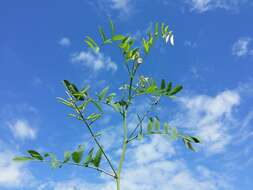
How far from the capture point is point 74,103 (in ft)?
6.95

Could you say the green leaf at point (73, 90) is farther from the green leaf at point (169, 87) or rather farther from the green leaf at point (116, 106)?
the green leaf at point (169, 87)

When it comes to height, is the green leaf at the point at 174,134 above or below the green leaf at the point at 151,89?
below

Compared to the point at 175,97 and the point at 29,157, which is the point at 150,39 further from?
the point at 29,157

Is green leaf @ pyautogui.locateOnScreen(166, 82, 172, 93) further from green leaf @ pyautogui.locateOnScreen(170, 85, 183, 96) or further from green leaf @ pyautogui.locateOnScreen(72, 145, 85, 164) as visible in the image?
green leaf @ pyautogui.locateOnScreen(72, 145, 85, 164)

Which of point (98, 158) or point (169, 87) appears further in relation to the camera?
point (169, 87)

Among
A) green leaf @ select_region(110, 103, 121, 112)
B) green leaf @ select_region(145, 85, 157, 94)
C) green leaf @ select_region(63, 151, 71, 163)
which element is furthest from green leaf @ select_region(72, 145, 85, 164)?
green leaf @ select_region(145, 85, 157, 94)

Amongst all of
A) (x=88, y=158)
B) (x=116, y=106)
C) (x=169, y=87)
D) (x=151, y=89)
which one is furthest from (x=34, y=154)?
(x=169, y=87)

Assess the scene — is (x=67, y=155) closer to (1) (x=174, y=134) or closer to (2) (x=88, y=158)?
(2) (x=88, y=158)

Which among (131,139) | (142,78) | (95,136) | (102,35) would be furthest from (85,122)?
(102,35)

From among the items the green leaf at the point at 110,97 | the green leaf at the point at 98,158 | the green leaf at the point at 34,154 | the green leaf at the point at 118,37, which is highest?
the green leaf at the point at 118,37

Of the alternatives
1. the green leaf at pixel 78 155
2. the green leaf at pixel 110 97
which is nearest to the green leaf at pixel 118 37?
the green leaf at pixel 110 97

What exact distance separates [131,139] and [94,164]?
240 millimetres

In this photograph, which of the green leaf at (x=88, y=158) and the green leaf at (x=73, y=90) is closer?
the green leaf at (x=88, y=158)

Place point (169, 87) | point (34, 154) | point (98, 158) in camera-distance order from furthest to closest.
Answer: point (169, 87)
point (34, 154)
point (98, 158)
